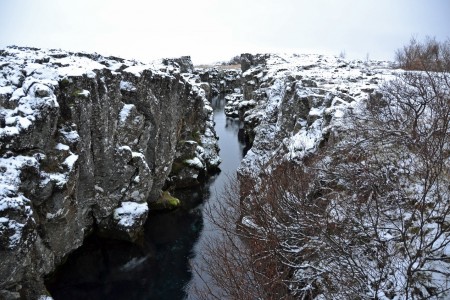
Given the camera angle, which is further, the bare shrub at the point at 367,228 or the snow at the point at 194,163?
the snow at the point at 194,163

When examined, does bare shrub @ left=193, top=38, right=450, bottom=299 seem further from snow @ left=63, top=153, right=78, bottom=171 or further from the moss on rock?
the moss on rock

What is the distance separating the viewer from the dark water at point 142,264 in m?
22.7

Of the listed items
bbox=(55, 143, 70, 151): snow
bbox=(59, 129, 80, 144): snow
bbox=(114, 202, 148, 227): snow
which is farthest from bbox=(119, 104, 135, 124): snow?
bbox=(55, 143, 70, 151): snow

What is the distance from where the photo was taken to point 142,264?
25.9 m

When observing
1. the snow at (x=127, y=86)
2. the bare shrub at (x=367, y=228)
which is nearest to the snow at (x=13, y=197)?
the bare shrub at (x=367, y=228)

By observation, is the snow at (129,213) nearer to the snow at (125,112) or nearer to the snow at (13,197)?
the snow at (125,112)

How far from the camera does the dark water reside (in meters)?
22.7

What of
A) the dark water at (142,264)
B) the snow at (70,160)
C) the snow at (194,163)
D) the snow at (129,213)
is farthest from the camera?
the snow at (194,163)

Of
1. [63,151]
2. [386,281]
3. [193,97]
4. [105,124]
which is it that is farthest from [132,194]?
[386,281]

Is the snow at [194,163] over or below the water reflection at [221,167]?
over

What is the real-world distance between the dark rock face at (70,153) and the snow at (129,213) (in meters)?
0.08

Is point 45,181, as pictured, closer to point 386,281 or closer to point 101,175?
point 101,175

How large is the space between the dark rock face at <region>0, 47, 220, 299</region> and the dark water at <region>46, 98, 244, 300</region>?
137 cm

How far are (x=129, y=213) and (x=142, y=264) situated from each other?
414 centimetres
